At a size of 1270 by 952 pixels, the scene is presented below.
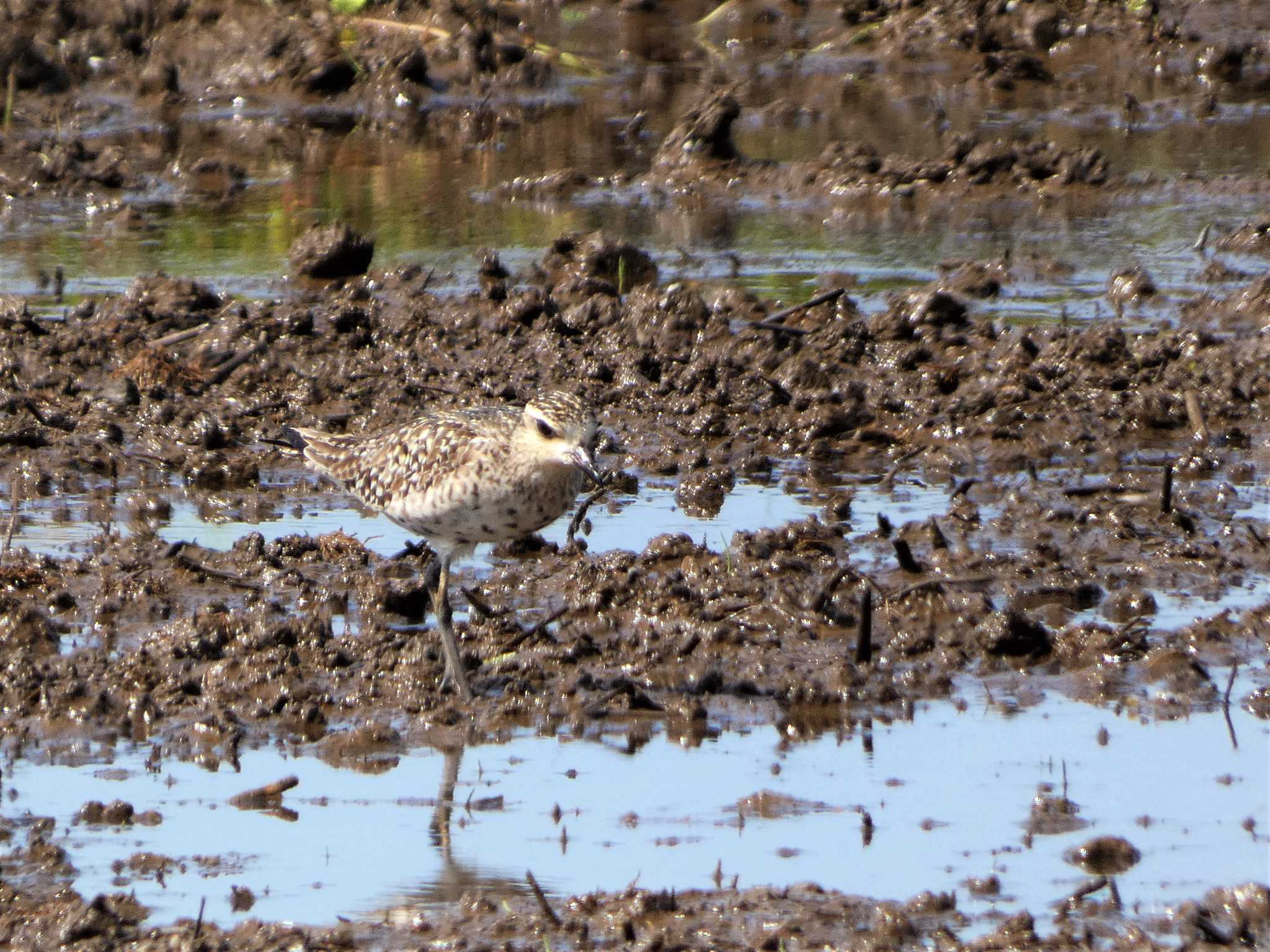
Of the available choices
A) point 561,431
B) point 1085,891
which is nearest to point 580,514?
point 561,431

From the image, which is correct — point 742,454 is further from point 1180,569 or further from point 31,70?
point 31,70

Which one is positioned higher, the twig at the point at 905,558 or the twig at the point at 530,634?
the twig at the point at 905,558

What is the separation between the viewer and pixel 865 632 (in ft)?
25.8

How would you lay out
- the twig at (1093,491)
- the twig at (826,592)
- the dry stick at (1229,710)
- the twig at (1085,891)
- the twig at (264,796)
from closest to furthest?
the twig at (1085,891)
the twig at (264,796)
the dry stick at (1229,710)
the twig at (826,592)
the twig at (1093,491)

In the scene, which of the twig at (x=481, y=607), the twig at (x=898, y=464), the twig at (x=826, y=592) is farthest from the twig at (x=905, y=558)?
the twig at (x=481, y=607)

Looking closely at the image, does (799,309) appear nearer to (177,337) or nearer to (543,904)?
(177,337)

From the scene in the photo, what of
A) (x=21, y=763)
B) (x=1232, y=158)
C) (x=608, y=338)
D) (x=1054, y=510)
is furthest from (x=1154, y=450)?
(x=1232, y=158)

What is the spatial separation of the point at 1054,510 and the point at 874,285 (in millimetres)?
4020

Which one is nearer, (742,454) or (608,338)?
(742,454)

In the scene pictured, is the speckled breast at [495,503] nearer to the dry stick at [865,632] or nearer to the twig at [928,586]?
the dry stick at [865,632]

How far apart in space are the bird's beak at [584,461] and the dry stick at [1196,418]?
3810 mm

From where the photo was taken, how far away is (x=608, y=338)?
11.8 m

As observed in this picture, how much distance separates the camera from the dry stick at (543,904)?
5.82 m

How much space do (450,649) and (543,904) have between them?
2103 mm
